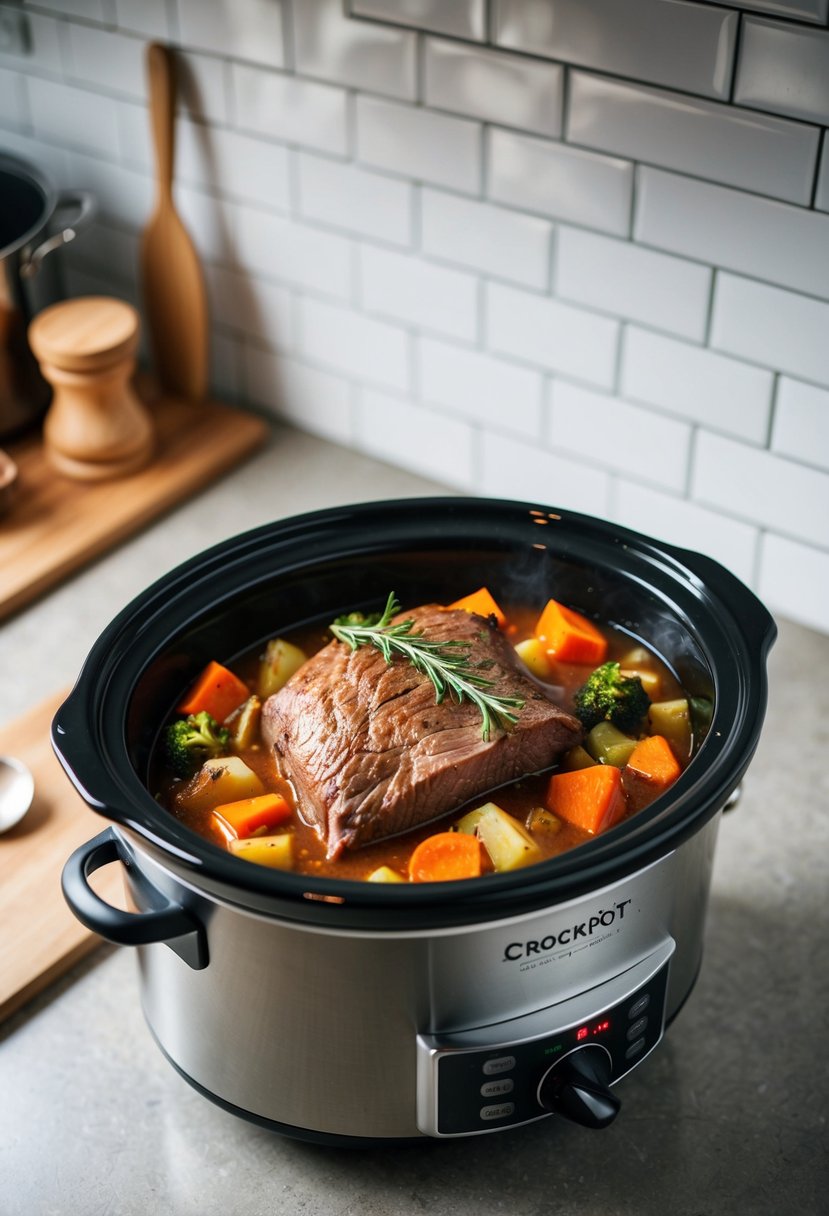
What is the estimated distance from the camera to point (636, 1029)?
1109mm

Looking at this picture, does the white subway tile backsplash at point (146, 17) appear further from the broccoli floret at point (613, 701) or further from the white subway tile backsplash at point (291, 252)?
the broccoli floret at point (613, 701)

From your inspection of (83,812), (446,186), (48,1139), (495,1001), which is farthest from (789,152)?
(48,1139)

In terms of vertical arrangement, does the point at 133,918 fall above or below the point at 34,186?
below

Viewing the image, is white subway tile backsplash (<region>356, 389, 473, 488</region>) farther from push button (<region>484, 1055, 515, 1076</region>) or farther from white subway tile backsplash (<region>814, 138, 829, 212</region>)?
push button (<region>484, 1055, 515, 1076</region>)

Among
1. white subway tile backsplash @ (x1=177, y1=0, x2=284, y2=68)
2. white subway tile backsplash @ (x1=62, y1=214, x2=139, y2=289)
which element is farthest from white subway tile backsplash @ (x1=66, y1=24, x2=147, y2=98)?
white subway tile backsplash @ (x1=62, y1=214, x2=139, y2=289)

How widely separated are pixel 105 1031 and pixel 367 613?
19.4 inches

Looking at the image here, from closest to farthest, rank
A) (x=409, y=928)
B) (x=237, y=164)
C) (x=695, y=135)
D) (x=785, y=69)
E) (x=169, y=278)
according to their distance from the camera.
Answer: (x=409, y=928) → (x=785, y=69) → (x=695, y=135) → (x=237, y=164) → (x=169, y=278)

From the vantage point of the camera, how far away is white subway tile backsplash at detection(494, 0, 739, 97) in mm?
1404

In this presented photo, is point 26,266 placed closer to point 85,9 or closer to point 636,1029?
point 85,9

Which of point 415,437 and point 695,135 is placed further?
point 415,437

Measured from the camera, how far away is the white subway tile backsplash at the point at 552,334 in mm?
1698

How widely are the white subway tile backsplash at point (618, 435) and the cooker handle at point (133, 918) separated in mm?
937

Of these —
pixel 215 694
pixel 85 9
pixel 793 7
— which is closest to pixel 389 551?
pixel 215 694

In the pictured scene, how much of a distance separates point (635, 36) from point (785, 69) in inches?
7.0
